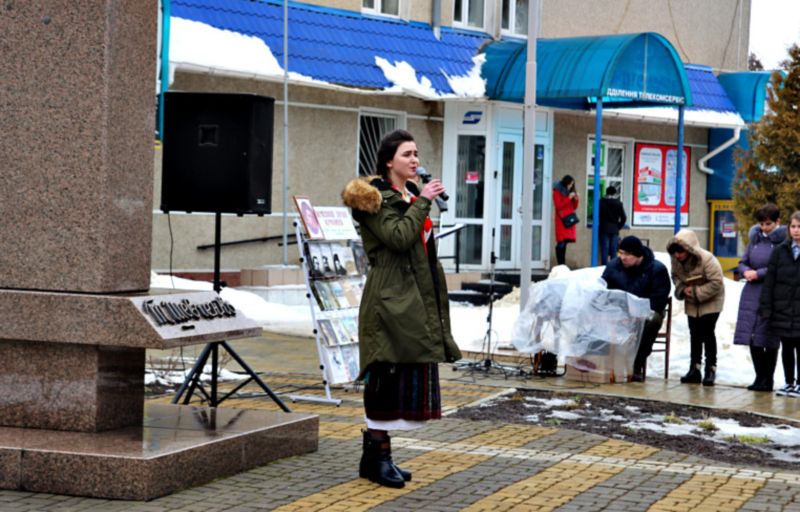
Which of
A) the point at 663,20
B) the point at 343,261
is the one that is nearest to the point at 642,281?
the point at 343,261

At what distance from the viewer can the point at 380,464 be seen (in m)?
7.37

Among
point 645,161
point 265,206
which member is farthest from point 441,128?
point 265,206

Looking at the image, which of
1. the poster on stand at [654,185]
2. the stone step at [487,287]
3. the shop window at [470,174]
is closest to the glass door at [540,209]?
the shop window at [470,174]

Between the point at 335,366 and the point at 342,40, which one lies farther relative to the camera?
the point at 342,40

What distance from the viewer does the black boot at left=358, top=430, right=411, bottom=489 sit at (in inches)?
289

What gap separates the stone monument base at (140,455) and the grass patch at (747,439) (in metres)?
3.42

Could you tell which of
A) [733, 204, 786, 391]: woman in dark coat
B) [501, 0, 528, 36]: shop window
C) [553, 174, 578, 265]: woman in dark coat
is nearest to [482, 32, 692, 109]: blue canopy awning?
[553, 174, 578, 265]: woman in dark coat

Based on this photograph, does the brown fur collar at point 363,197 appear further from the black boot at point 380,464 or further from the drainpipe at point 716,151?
the drainpipe at point 716,151

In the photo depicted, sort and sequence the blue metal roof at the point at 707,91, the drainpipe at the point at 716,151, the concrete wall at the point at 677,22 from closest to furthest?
1. the concrete wall at the point at 677,22
2. the blue metal roof at the point at 707,91
3. the drainpipe at the point at 716,151

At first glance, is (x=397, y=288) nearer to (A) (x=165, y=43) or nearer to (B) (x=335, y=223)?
(B) (x=335, y=223)

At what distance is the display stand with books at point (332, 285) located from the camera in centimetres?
1087

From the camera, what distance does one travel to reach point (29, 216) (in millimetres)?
7355

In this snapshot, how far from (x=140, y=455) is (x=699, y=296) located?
7438 millimetres

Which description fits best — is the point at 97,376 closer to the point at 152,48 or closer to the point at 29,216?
the point at 29,216
